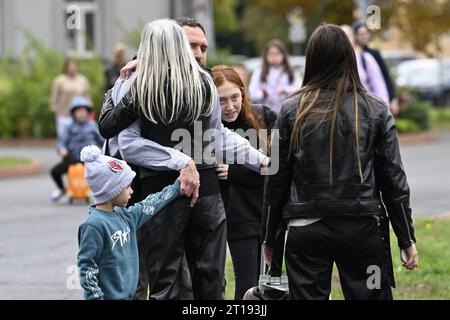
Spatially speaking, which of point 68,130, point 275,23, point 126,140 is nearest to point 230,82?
point 126,140

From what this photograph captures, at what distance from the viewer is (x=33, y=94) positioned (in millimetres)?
26438

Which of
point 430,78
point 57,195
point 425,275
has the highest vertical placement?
point 425,275

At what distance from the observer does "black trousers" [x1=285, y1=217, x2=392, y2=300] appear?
5.70 m

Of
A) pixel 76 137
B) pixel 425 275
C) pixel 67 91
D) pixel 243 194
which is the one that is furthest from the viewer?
pixel 67 91

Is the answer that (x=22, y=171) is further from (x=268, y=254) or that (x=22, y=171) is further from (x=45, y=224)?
(x=268, y=254)

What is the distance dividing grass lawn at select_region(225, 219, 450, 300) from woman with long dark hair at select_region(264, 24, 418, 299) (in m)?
2.46

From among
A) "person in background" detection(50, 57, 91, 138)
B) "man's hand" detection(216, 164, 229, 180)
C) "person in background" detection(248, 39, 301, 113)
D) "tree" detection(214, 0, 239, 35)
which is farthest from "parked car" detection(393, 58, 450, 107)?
"man's hand" detection(216, 164, 229, 180)

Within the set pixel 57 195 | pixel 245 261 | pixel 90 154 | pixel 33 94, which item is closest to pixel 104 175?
pixel 90 154

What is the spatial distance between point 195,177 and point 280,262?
643 mm

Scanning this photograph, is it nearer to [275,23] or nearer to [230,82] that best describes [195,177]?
[230,82]

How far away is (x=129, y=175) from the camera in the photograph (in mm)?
5977

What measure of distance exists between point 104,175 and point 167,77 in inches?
24.0

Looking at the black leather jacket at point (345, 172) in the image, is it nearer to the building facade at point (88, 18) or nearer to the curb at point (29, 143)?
the curb at point (29, 143)

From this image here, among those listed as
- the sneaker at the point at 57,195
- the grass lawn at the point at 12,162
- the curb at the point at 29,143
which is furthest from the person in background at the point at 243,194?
the curb at the point at 29,143
